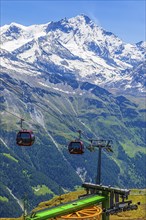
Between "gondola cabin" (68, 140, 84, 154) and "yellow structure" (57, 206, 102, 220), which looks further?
"gondola cabin" (68, 140, 84, 154)

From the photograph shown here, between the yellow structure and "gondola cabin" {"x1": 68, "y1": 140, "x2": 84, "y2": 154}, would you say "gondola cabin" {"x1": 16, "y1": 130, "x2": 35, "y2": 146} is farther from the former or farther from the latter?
the yellow structure

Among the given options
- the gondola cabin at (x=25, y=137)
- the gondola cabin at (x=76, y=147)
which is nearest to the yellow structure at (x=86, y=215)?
the gondola cabin at (x=76, y=147)

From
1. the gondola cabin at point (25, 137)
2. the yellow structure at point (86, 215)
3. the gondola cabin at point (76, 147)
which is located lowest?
the yellow structure at point (86, 215)

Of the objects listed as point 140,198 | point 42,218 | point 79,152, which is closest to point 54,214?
point 42,218

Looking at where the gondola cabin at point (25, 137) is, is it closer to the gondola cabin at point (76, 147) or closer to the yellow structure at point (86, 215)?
the gondola cabin at point (76, 147)

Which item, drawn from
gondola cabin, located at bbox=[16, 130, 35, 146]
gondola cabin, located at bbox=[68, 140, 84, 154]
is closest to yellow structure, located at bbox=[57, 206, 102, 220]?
gondola cabin, located at bbox=[68, 140, 84, 154]

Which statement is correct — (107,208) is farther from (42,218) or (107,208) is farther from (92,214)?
(42,218)

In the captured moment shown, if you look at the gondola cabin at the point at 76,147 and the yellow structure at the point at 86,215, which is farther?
the gondola cabin at the point at 76,147

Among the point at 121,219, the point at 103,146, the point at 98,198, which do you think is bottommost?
the point at 121,219

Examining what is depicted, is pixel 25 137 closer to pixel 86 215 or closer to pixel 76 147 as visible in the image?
pixel 76 147
